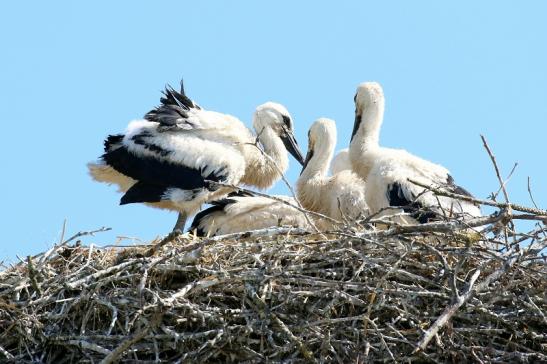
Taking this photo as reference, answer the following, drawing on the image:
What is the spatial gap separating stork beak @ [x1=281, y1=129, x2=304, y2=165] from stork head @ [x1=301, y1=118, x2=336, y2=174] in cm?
72

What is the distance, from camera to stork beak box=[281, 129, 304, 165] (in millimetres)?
11023

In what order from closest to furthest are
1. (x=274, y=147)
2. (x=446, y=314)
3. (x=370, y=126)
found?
(x=446, y=314), (x=370, y=126), (x=274, y=147)

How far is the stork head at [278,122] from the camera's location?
→ 1091 cm

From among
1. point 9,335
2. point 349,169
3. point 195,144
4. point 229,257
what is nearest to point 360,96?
point 349,169

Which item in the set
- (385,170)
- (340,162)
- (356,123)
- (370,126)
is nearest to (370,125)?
(370,126)

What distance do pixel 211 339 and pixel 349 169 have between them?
3.70m

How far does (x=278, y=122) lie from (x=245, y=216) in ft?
4.98

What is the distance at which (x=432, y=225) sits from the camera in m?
6.85

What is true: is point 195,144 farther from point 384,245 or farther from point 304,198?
point 384,245

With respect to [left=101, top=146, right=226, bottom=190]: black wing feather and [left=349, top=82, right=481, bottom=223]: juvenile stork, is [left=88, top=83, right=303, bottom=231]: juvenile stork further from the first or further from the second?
[left=349, top=82, right=481, bottom=223]: juvenile stork

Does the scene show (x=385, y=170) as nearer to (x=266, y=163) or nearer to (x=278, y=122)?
(x=266, y=163)

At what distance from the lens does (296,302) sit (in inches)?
278

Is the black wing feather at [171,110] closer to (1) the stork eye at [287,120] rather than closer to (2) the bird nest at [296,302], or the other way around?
(1) the stork eye at [287,120]

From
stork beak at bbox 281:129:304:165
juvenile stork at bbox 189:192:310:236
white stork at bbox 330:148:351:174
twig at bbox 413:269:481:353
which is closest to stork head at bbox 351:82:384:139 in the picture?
white stork at bbox 330:148:351:174
